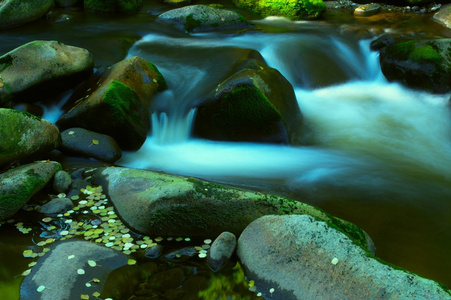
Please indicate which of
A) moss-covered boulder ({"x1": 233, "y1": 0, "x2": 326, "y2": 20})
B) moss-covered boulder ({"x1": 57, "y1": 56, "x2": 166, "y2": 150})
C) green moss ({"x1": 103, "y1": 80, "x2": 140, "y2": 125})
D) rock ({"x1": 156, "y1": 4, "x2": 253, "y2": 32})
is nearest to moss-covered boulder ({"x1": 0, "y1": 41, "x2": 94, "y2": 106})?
moss-covered boulder ({"x1": 57, "y1": 56, "x2": 166, "y2": 150})

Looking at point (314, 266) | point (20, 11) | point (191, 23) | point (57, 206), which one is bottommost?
point (57, 206)

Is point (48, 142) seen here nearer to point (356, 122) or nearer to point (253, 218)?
point (253, 218)

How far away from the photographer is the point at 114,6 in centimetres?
1423

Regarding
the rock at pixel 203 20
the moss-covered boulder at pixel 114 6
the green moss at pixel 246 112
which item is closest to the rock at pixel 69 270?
the green moss at pixel 246 112

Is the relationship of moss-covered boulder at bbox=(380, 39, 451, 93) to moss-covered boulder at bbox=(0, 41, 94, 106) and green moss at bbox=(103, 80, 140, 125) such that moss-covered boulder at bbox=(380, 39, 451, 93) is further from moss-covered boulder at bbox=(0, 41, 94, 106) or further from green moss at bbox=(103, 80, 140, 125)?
moss-covered boulder at bbox=(0, 41, 94, 106)

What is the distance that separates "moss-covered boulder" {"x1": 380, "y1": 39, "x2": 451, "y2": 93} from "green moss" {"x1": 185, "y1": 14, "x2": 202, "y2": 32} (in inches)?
210

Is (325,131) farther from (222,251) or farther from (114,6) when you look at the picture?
(114,6)

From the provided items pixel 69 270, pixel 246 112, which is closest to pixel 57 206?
pixel 69 270

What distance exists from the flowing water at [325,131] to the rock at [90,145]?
1.20ft

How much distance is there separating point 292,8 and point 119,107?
876 cm

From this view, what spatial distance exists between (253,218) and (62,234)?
222 centimetres

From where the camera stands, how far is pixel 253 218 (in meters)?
5.19

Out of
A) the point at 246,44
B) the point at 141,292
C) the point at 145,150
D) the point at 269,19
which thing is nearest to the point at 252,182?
the point at 145,150

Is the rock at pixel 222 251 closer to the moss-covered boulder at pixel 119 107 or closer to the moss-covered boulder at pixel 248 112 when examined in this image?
the moss-covered boulder at pixel 248 112
